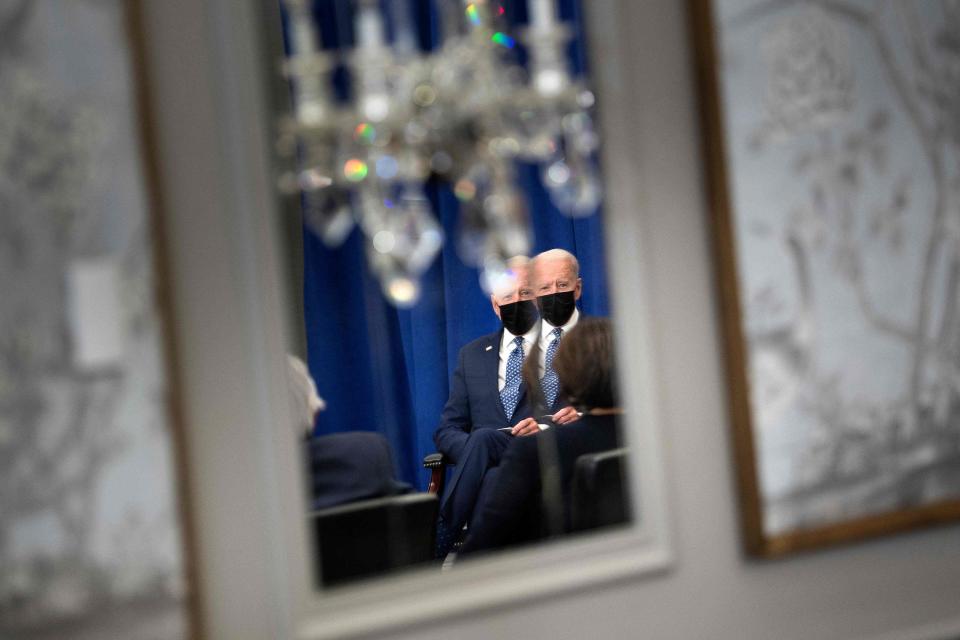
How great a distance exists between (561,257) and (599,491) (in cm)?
59

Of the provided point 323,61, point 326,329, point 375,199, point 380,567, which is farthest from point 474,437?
point 323,61

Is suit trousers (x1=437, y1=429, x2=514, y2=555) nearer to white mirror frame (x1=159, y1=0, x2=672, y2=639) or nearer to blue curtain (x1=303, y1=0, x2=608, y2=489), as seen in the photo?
blue curtain (x1=303, y1=0, x2=608, y2=489)

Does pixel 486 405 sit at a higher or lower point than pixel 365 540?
higher

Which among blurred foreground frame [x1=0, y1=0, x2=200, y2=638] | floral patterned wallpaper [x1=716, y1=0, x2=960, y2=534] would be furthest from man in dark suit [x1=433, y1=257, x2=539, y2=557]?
blurred foreground frame [x1=0, y1=0, x2=200, y2=638]

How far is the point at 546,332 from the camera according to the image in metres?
1.96

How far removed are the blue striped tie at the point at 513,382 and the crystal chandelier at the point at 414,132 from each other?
50 centimetres

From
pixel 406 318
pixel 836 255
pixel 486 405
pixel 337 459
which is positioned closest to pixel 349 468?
pixel 337 459

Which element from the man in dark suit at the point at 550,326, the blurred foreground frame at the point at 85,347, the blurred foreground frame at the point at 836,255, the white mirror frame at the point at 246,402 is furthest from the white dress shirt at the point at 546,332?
the blurred foreground frame at the point at 85,347

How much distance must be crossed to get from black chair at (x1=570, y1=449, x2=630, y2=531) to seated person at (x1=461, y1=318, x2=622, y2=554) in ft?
0.11

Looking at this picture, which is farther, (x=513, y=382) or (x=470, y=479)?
(x=470, y=479)

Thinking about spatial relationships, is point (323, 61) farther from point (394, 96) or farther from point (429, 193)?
point (429, 193)

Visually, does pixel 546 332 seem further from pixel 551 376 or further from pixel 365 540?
pixel 365 540

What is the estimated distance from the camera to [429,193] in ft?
5.05

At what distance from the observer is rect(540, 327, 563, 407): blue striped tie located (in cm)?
194
